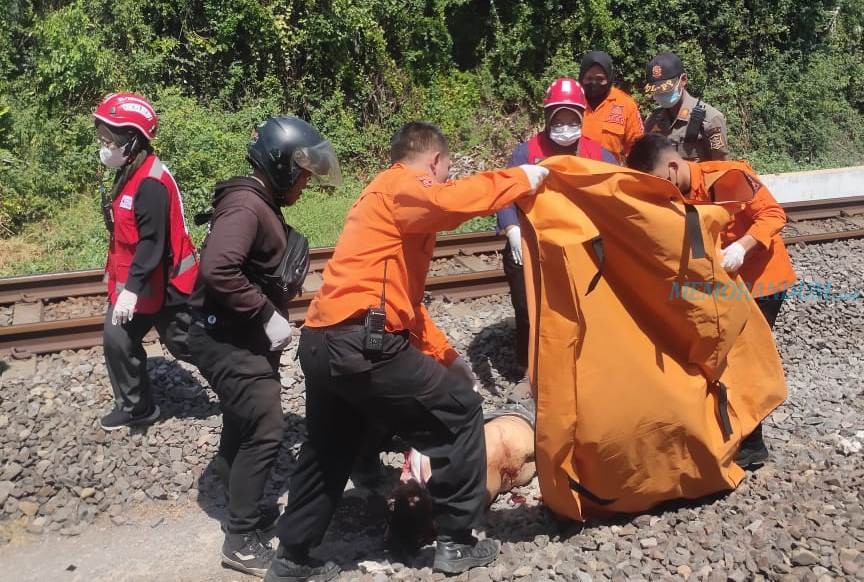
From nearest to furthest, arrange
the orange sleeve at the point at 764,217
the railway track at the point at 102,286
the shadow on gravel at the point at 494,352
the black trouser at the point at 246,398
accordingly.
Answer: the black trouser at the point at 246,398 → the orange sleeve at the point at 764,217 → the shadow on gravel at the point at 494,352 → the railway track at the point at 102,286

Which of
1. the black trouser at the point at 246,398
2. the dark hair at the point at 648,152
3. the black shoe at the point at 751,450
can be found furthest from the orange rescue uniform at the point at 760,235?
the black trouser at the point at 246,398

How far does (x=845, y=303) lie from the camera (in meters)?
6.96

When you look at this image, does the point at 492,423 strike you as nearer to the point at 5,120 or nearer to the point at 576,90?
the point at 576,90

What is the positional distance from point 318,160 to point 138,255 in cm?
145

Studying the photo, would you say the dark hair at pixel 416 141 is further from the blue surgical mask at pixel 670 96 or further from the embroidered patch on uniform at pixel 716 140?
A: the blue surgical mask at pixel 670 96

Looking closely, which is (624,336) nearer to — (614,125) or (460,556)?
A: (460,556)

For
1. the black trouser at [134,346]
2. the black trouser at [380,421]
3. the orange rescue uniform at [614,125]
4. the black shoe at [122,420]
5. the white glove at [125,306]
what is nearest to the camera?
the black trouser at [380,421]

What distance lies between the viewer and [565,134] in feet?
18.1

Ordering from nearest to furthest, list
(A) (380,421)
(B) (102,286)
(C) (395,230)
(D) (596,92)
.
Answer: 1. (C) (395,230)
2. (A) (380,421)
3. (D) (596,92)
4. (B) (102,286)

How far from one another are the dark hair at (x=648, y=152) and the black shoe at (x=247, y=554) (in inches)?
106

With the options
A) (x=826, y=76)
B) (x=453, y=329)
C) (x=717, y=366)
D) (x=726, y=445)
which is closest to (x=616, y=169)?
(x=717, y=366)

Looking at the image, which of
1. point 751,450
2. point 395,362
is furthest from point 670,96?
point 395,362

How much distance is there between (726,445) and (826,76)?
1438cm

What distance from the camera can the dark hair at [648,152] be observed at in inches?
163
